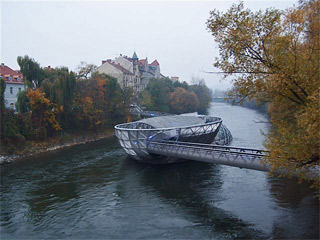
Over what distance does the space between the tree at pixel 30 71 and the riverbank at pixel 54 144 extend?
7.14 meters

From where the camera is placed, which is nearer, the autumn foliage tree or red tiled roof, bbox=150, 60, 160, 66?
the autumn foliage tree

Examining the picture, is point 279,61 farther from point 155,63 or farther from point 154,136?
point 155,63

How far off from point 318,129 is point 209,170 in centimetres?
1566

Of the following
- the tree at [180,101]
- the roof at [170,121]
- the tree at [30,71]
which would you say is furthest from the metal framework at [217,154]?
the tree at [180,101]

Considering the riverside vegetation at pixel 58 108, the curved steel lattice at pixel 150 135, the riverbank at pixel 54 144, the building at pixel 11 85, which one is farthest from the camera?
the building at pixel 11 85

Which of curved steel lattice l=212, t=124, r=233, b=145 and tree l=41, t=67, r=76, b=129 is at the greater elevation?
tree l=41, t=67, r=76, b=129

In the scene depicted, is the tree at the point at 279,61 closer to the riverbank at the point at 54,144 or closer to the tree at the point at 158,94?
the riverbank at the point at 54,144

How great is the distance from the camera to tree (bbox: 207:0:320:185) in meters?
6.96

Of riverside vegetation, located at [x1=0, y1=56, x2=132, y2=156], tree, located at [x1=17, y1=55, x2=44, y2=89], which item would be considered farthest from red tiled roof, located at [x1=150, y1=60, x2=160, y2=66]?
tree, located at [x1=17, y1=55, x2=44, y2=89]

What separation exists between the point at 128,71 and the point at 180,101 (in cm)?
1523

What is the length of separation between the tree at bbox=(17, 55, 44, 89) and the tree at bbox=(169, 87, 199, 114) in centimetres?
3912

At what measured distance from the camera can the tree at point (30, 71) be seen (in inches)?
1265

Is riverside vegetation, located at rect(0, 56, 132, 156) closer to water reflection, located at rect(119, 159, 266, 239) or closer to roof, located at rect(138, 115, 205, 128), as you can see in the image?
roof, located at rect(138, 115, 205, 128)

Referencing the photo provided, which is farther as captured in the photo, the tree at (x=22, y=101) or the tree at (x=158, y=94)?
the tree at (x=158, y=94)
